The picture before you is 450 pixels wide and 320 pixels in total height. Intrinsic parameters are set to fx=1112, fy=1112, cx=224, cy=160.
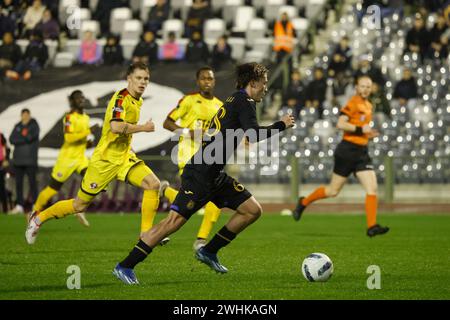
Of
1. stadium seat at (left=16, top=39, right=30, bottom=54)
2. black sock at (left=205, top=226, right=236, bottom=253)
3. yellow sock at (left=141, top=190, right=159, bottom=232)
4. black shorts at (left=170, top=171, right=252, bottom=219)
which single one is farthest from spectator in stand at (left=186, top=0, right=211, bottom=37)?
black shorts at (left=170, top=171, right=252, bottom=219)

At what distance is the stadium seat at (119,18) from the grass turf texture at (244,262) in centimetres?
1213

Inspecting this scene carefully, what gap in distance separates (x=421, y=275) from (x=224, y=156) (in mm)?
2462

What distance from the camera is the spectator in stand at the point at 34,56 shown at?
2912 cm

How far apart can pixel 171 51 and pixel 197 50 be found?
932 millimetres

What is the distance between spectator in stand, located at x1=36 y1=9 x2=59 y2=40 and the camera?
30.4 m

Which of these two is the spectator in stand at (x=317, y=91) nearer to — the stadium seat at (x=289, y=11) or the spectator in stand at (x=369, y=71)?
the spectator in stand at (x=369, y=71)

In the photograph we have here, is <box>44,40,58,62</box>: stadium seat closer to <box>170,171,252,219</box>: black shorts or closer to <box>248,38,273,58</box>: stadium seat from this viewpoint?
<box>248,38,273,58</box>: stadium seat

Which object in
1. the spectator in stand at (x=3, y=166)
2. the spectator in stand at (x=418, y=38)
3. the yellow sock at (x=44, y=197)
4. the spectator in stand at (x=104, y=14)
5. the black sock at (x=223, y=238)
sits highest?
the spectator in stand at (x=104, y=14)

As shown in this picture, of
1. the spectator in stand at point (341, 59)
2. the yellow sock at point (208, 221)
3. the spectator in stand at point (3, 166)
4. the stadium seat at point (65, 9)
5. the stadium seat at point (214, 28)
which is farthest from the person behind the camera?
the stadium seat at point (65, 9)

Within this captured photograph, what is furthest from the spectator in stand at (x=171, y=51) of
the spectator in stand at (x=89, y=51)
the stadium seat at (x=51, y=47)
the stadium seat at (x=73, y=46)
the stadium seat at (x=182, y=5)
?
the stadium seat at (x=51, y=47)

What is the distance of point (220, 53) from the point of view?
28031mm
